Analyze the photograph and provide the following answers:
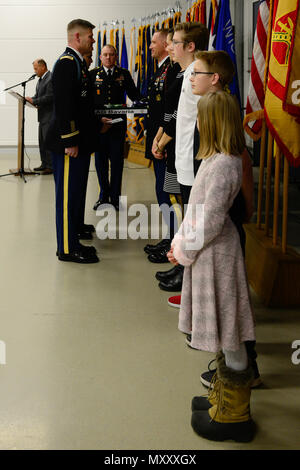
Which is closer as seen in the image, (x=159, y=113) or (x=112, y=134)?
(x=159, y=113)

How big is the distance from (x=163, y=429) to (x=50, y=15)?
9.80m

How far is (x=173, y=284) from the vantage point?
135 inches

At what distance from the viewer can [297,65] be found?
3051mm

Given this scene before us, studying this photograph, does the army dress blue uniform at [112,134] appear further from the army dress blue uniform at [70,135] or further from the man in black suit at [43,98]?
the man in black suit at [43,98]

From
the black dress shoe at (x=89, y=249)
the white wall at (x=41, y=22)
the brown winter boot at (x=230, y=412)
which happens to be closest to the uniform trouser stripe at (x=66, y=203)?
the black dress shoe at (x=89, y=249)

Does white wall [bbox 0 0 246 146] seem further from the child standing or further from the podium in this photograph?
the child standing

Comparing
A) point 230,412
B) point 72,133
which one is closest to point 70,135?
point 72,133

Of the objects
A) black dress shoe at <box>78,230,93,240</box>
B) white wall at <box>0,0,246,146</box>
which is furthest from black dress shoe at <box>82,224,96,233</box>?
white wall at <box>0,0,246,146</box>

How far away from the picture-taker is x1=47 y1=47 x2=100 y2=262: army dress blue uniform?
3.78 meters

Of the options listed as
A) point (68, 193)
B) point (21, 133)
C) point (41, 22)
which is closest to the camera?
point (68, 193)

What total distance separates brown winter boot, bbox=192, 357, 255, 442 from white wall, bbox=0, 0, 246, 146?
9389 millimetres

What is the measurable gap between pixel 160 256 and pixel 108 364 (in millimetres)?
1612

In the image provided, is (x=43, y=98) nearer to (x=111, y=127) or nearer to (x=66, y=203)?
(x=111, y=127)

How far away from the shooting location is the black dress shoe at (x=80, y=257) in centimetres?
403
